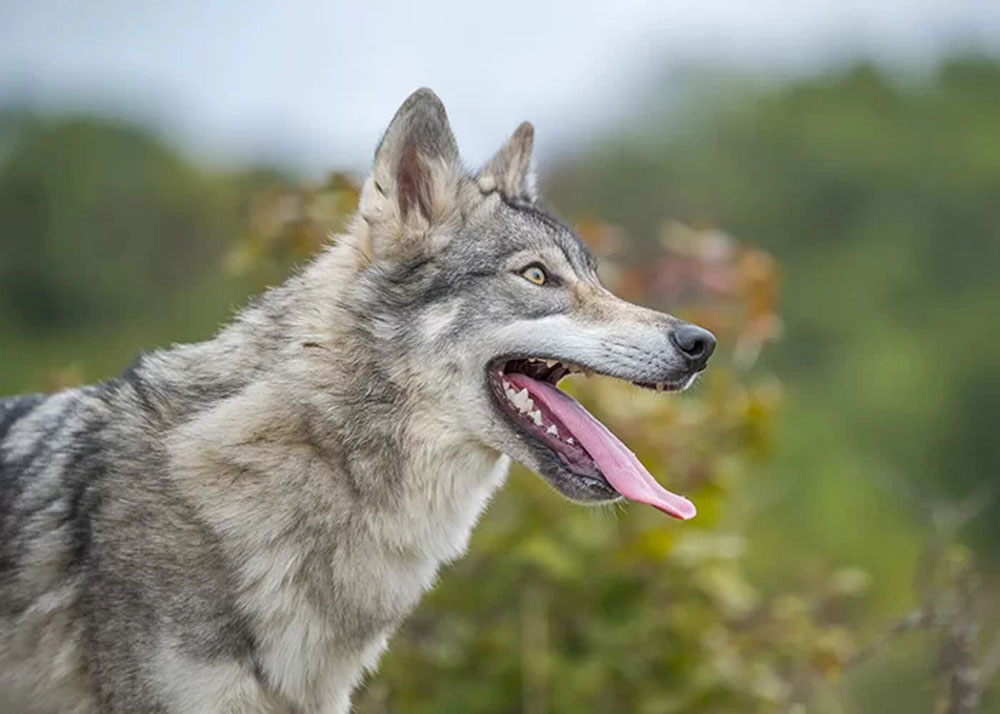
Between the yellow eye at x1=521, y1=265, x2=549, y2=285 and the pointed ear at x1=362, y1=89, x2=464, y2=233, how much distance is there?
314 mm

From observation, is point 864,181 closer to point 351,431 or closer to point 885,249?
point 885,249

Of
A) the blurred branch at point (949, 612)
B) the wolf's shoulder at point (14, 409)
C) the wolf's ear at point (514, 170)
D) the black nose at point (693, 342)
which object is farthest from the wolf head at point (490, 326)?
the blurred branch at point (949, 612)

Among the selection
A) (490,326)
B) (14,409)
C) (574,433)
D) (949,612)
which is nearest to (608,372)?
(574,433)

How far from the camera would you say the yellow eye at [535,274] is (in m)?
4.86

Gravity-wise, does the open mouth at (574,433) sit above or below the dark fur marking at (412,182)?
below

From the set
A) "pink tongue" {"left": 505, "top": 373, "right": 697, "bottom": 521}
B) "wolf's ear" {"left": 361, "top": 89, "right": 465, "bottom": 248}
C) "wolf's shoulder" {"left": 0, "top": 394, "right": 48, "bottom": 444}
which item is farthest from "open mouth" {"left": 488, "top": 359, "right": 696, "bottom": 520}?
"wolf's shoulder" {"left": 0, "top": 394, "right": 48, "bottom": 444}

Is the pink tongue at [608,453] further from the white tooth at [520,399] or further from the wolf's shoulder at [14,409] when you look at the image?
the wolf's shoulder at [14,409]

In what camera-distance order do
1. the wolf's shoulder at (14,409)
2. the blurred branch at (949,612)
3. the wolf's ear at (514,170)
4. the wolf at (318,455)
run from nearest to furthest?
the wolf at (318,455) → the wolf's shoulder at (14,409) → the wolf's ear at (514,170) → the blurred branch at (949,612)

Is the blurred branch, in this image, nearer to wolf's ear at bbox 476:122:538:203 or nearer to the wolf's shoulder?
wolf's ear at bbox 476:122:538:203

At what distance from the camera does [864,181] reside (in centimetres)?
3023

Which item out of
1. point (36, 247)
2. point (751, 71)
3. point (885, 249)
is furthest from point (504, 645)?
point (751, 71)

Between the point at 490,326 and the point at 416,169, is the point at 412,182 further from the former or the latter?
the point at 490,326

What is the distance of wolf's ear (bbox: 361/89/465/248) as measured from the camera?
4750mm

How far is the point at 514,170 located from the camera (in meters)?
5.21
